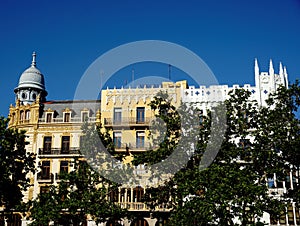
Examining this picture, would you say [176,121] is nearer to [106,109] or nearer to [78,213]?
[78,213]

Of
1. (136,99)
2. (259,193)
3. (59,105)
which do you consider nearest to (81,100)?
(59,105)

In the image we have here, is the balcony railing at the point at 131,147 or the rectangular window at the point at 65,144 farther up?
the rectangular window at the point at 65,144

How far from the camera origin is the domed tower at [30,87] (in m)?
52.5

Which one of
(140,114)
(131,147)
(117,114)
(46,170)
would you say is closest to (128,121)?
(140,114)

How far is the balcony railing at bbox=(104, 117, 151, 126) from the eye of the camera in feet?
149

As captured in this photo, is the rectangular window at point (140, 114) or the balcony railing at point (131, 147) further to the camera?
the rectangular window at point (140, 114)

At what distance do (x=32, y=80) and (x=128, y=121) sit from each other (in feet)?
48.5

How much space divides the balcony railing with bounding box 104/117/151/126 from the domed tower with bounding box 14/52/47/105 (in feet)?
35.1

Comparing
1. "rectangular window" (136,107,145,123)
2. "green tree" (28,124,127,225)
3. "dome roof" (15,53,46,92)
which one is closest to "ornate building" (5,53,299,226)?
"rectangular window" (136,107,145,123)

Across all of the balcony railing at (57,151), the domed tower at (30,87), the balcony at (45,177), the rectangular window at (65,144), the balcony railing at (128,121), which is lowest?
the balcony at (45,177)

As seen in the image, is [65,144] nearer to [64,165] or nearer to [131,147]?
[64,165]

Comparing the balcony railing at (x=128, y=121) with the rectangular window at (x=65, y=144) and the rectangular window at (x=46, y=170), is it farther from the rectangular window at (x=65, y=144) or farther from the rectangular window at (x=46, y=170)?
the rectangular window at (x=46, y=170)

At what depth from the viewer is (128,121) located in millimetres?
45906

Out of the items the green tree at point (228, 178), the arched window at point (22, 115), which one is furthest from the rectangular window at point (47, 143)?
the green tree at point (228, 178)
